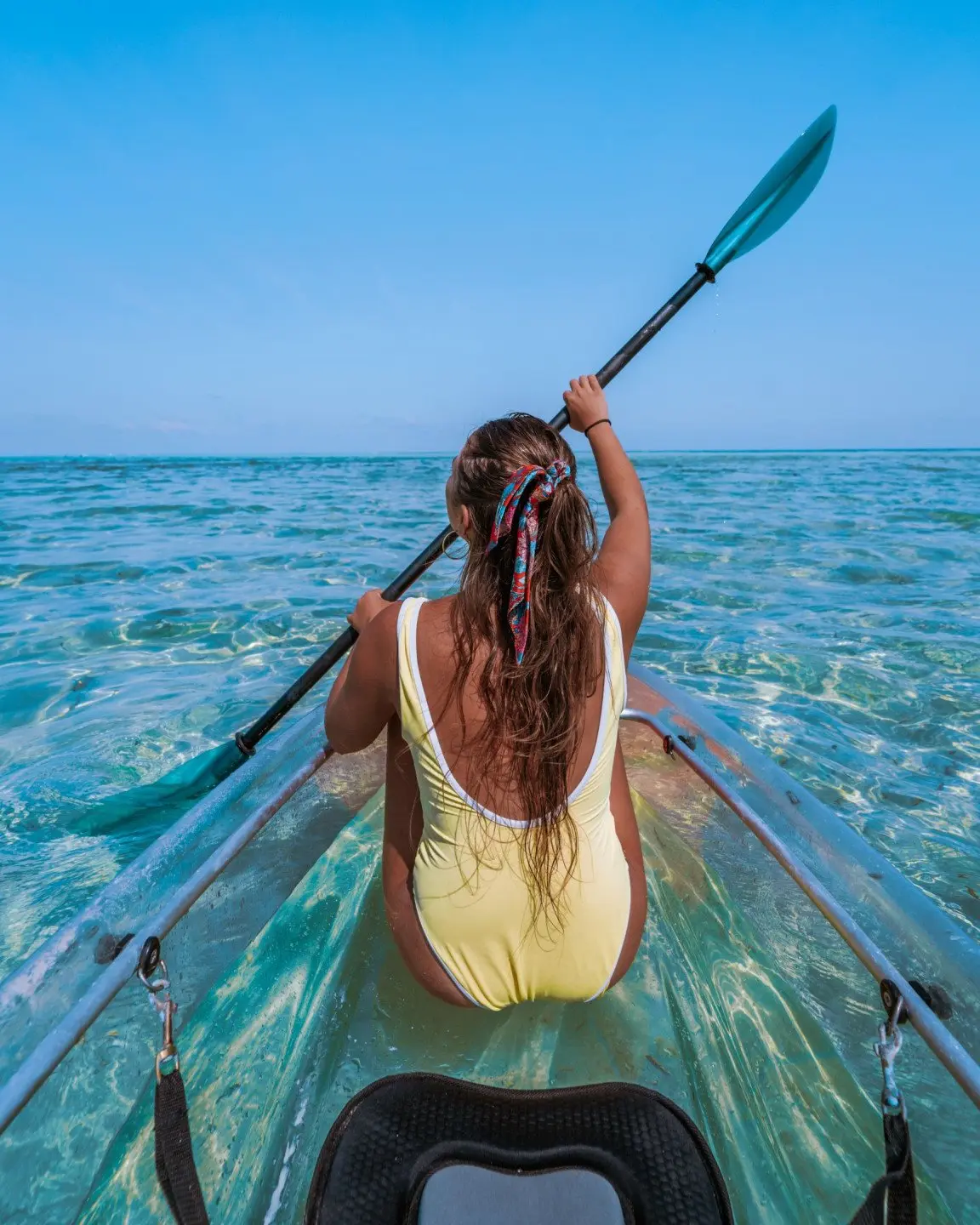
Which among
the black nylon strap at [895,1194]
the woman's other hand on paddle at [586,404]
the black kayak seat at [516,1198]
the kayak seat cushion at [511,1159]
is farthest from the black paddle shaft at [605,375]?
the black nylon strap at [895,1194]

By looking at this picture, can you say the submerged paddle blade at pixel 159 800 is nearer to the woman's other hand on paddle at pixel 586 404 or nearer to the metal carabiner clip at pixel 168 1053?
the metal carabiner clip at pixel 168 1053

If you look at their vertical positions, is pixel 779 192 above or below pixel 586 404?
above

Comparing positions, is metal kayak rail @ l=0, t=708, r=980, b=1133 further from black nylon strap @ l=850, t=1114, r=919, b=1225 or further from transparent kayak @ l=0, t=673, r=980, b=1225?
black nylon strap @ l=850, t=1114, r=919, b=1225

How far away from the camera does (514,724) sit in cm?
142

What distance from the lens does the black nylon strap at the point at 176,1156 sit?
1.21 meters

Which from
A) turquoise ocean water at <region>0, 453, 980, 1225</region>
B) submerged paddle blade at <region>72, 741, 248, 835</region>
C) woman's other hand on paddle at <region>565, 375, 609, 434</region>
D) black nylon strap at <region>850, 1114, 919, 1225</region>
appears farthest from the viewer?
submerged paddle blade at <region>72, 741, 248, 835</region>

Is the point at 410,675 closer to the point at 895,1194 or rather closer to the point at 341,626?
the point at 895,1194

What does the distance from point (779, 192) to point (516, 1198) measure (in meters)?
3.45

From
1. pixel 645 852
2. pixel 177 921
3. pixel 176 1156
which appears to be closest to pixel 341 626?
pixel 645 852

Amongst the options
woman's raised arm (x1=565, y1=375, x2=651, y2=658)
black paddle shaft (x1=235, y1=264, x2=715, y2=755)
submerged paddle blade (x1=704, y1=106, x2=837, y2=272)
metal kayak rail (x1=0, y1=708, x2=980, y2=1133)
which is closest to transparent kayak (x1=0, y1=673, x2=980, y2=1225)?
metal kayak rail (x1=0, y1=708, x2=980, y2=1133)

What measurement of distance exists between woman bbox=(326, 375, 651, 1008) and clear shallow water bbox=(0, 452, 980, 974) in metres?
2.01

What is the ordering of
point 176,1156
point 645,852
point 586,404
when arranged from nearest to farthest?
point 176,1156, point 586,404, point 645,852

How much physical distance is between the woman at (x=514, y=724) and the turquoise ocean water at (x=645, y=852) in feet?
1.17

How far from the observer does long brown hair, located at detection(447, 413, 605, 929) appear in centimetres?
140
